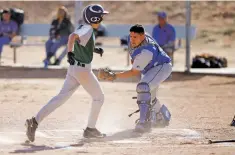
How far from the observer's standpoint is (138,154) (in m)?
8.92

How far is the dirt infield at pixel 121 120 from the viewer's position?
941 centimetres

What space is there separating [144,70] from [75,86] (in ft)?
4.38

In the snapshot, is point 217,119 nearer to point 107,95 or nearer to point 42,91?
point 107,95

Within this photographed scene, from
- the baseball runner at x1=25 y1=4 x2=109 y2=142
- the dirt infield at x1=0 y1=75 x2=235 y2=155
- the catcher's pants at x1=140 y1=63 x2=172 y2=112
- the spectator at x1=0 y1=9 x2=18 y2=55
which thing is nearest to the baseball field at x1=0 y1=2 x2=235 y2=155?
the dirt infield at x1=0 y1=75 x2=235 y2=155

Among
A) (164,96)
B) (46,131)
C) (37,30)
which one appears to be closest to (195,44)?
(37,30)

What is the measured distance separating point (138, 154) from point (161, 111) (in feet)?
8.42

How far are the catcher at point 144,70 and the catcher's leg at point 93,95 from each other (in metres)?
0.35

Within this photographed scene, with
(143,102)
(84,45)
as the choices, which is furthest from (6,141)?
(143,102)

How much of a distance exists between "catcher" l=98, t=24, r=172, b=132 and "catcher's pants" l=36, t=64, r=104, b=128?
36 cm

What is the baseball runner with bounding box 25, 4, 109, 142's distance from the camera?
32.2 ft

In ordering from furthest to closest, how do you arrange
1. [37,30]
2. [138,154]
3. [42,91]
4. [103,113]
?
1. [37,30]
2. [42,91]
3. [103,113]
4. [138,154]

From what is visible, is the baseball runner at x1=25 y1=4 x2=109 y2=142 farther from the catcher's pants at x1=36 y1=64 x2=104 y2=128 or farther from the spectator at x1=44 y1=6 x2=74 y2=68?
the spectator at x1=44 y1=6 x2=74 y2=68

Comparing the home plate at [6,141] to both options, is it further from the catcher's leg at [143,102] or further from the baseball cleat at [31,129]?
the catcher's leg at [143,102]

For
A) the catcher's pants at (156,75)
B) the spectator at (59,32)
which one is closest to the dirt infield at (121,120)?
the catcher's pants at (156,75)
